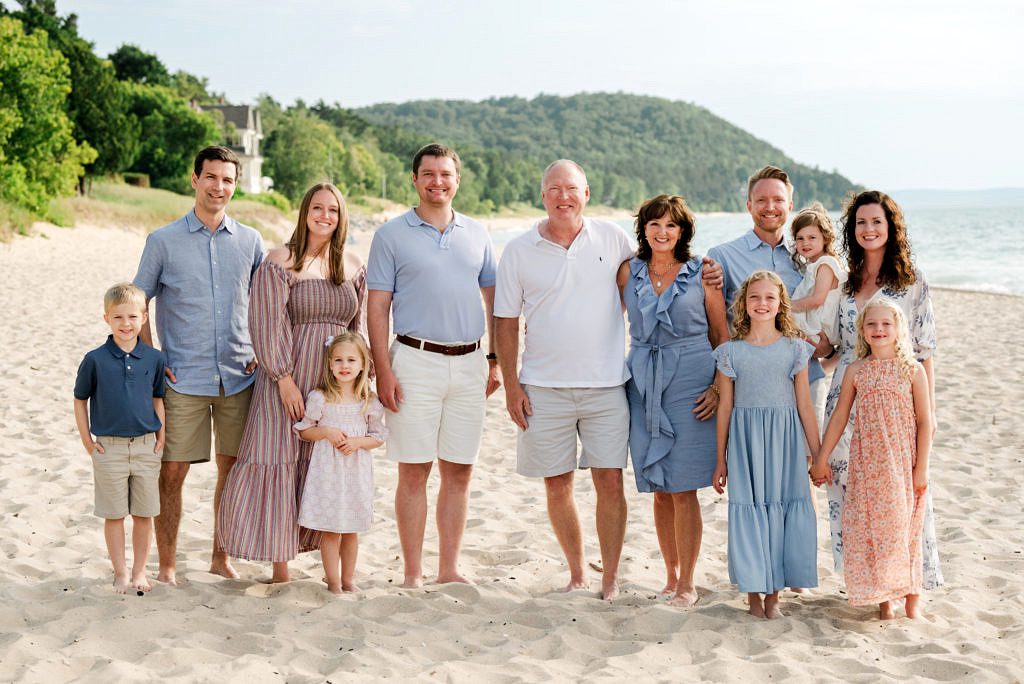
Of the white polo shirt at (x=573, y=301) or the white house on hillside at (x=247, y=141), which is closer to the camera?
the white polo shirt at (x=573, y=301)

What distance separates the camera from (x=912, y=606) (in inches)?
176

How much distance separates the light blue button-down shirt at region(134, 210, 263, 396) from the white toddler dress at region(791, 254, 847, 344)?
105 inches

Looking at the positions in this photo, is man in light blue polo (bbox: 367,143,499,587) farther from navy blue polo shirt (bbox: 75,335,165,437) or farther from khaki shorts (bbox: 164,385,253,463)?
navy blue polo shirt (bbox: 75,335,165,437)

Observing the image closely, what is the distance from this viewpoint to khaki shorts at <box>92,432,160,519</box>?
4.39m

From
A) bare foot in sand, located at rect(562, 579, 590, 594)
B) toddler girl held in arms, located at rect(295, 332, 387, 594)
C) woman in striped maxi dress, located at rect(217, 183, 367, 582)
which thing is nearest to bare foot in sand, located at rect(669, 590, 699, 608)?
bare foot in sand, located at rect(562, 579, 590, 594)

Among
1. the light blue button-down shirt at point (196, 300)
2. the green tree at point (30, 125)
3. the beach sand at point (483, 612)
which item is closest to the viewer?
the beach sand at point (483, 612)

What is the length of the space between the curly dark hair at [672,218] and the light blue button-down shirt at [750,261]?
194 millimetres

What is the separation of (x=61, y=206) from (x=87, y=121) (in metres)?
13.1

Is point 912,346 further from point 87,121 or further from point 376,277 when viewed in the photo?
point 87,121

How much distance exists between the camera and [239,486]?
4.56 metres

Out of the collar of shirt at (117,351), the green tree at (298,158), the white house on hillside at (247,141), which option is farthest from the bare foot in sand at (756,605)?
the white house on hillside at (247,141)

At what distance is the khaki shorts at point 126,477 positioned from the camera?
4.39 metres

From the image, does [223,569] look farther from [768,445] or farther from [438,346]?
[768,445]

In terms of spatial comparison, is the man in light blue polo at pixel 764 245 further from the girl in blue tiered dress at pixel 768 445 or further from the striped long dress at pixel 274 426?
the striped long dress at pixel 274 426
